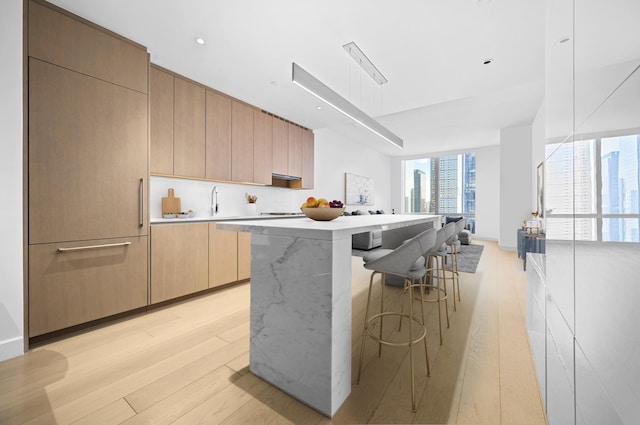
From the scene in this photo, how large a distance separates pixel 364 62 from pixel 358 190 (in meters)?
4.85

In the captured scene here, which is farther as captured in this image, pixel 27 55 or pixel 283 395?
pixel 27 55

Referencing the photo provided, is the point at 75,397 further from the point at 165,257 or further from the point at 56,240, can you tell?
the point at 165,257

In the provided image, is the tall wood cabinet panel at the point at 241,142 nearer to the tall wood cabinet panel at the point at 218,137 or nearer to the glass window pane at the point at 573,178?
the tall wood cabinet panel at the point at 218,137

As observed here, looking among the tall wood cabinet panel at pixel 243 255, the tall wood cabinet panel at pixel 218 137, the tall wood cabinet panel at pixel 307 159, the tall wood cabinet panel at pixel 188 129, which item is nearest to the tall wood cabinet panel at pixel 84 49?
the tall wood cabinet panel at pixel 188 129

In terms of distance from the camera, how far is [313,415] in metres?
1.30

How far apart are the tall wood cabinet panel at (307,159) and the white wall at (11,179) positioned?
3.67 meters

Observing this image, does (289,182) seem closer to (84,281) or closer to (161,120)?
(161,120)

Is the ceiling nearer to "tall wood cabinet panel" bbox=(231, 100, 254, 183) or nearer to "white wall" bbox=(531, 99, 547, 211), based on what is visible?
"tall wood cabinet panel" bbox=(231, 100, 254, 183)

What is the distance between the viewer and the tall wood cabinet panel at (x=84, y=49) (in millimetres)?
1968

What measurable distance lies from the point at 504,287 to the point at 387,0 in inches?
137

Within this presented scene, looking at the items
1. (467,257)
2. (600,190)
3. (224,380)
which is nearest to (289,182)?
(467,257)

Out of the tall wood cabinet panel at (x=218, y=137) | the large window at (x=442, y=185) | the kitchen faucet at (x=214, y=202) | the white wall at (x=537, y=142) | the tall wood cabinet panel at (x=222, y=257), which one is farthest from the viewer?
the large window at (x=442, y=185)

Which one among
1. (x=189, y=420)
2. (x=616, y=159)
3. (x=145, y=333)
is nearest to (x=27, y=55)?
(x=145, y=333)

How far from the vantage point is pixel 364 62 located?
9.48ft
